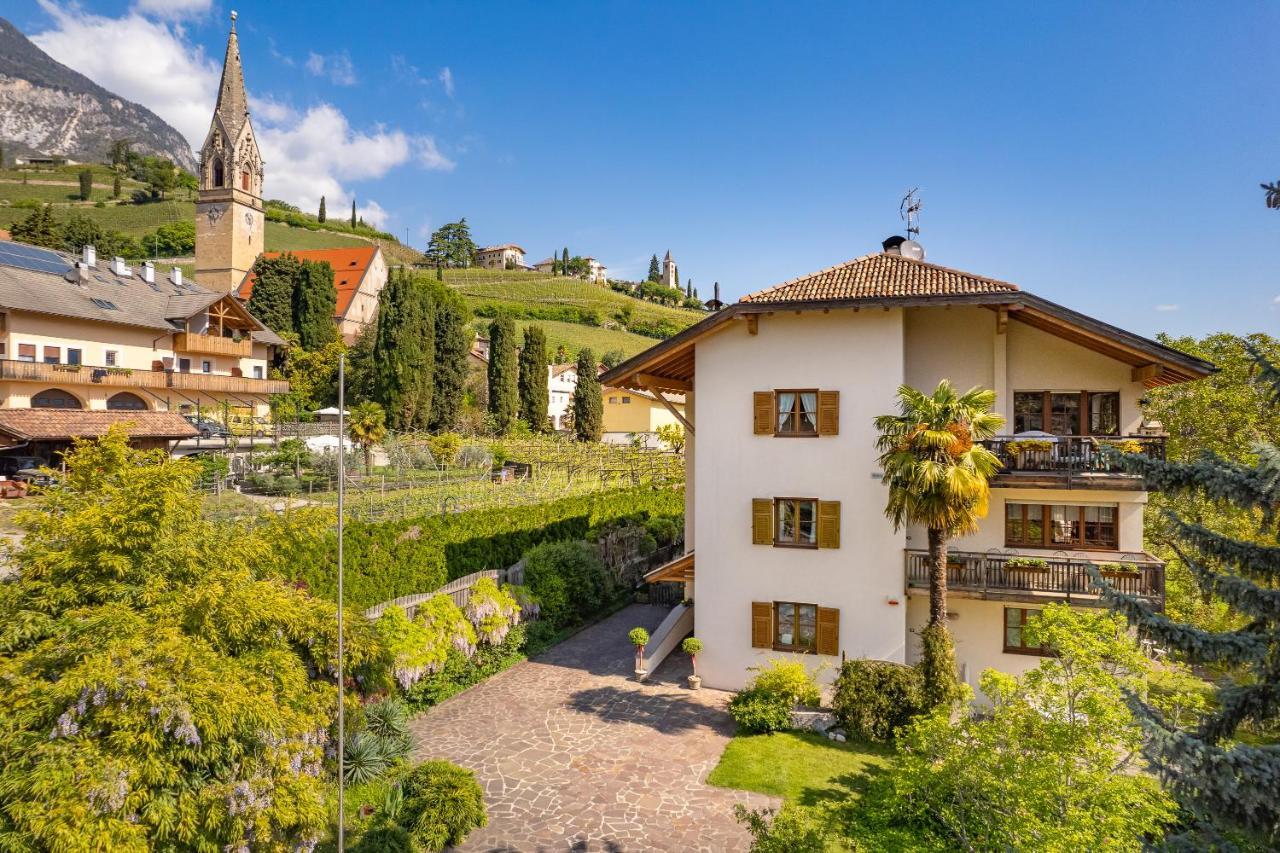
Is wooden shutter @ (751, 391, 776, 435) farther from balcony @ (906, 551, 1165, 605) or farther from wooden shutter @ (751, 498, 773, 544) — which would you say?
balcony @ (906, 551, 1165, 605)

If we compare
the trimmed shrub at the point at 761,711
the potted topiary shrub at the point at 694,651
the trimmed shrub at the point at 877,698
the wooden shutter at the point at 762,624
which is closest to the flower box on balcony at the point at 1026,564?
the trimmed shrub at the point at 877,698

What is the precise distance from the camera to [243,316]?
156 feet

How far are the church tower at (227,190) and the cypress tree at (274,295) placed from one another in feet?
56.0

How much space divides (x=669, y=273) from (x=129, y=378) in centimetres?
16699

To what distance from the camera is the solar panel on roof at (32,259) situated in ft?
121

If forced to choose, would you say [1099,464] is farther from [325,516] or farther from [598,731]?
[325,516]

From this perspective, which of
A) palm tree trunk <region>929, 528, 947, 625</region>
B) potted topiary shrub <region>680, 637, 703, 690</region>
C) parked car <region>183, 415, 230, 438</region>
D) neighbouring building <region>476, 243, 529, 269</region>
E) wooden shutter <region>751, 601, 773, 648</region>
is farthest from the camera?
neighbouring building <region>476, 243, 529, 269</region>

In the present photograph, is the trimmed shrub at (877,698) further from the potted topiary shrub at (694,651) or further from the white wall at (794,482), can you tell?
the potted topiary shrub at (694,651)

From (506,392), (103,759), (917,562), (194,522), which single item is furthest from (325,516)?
(506,392)

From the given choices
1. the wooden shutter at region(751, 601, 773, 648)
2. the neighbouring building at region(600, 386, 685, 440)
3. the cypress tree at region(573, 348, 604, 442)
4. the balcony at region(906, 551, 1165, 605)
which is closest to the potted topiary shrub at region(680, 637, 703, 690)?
the wooden shutter at region(751, 601, 773, 648)

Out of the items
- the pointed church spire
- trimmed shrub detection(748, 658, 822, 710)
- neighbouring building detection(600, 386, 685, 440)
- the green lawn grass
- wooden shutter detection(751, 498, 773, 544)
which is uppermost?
the pointed church spire

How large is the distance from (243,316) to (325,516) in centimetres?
4610

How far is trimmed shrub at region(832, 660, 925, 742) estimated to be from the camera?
45.2 ft

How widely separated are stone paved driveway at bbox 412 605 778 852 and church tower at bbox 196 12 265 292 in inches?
2833
